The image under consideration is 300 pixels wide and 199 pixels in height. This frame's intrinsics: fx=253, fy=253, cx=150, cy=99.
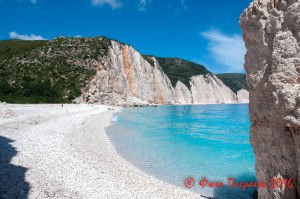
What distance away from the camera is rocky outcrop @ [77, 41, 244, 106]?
66.3 meters

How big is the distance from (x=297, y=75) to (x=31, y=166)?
7.31 meters

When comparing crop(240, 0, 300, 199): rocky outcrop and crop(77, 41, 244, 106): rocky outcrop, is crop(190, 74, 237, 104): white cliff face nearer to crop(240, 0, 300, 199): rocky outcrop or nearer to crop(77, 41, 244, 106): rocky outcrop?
crop(77, 41, 244, 106): rocky outcrop

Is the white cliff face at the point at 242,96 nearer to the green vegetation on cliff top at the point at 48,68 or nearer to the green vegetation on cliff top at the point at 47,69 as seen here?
the green vegetation on cliff top at the point at 48,68

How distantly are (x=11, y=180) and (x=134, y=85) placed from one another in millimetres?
78596

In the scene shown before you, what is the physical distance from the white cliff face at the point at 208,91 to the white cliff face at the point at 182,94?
139 inches

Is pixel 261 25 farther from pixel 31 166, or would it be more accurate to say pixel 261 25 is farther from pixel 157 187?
pixel 31 166

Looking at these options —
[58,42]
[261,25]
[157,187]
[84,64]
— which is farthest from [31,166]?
[58,42]

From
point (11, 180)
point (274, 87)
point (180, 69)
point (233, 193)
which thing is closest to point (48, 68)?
point (11, 180)

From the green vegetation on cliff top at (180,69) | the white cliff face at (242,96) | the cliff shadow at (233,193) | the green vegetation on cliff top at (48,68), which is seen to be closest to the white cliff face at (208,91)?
the green vegetation on cliff top at (180,69)

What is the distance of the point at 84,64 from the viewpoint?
67.0m

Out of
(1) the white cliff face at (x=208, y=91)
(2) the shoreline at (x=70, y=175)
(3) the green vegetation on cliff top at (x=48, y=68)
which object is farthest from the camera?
(1) the white cliff face at (x=208, y=91)

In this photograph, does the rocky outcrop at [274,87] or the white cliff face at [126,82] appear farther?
the white cliff face at [126,82]

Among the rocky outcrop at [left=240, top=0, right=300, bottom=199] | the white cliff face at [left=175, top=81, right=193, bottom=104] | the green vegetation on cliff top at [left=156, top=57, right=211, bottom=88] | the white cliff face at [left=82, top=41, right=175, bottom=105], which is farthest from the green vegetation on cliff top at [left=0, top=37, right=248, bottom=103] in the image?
the green vegetation on cliff top at [left=156, top=57, right=211, bottom=88]

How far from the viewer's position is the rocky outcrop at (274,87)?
4559 millimetres
